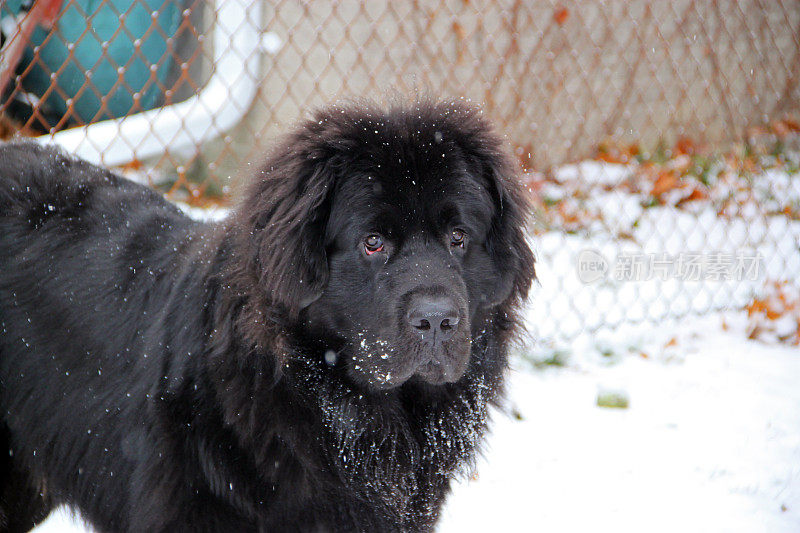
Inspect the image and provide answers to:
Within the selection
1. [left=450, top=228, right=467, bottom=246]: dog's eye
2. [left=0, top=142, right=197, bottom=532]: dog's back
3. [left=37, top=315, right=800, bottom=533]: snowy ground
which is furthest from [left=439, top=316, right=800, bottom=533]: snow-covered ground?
[left=0, top=142, right=197, bottom=532]: dog's back

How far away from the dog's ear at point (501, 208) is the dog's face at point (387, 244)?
7cm

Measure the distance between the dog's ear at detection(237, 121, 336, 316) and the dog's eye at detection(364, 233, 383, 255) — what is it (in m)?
0.13

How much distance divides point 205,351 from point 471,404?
84 cm

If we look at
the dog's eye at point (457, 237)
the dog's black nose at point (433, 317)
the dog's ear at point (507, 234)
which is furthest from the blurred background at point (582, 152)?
the dog's black nose at point (433, 317)

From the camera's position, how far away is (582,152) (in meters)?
6.45

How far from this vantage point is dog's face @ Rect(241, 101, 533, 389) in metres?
2.05

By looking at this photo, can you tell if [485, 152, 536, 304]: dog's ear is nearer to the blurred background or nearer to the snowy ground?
the blurred background

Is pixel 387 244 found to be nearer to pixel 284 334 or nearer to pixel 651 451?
pixel 284 334

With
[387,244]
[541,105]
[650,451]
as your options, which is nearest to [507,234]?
[387,244]

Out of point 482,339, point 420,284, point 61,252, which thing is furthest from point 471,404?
point 61,252

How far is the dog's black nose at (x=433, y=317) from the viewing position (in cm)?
199

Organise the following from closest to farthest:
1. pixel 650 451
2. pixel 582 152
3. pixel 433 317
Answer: pixel 433 317 → pixel 650 451 → pixel 582 152

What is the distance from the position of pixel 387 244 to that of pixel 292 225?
0.28 metres

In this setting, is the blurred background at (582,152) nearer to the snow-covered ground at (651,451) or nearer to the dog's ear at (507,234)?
the snow-covered ground at (651,451)
